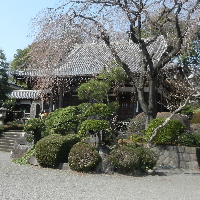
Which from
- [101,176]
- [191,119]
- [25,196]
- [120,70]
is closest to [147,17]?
[120,70]

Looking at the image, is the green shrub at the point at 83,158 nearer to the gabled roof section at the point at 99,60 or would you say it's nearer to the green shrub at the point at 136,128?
the green shrub at the point at 136,128

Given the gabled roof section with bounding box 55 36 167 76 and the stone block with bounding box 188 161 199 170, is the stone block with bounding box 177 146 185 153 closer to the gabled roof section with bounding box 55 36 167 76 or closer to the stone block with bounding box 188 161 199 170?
the stone block with bounding box 188 161 199 170

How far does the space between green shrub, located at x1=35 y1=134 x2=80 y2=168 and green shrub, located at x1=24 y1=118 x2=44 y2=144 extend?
1717 mm

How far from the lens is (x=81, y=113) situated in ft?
37.3

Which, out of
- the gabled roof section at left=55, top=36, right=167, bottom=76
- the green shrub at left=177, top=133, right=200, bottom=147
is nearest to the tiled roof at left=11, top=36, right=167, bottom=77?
the gabled roof section at left=55, top=36, right=167, bottom=76

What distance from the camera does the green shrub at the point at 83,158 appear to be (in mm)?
8438

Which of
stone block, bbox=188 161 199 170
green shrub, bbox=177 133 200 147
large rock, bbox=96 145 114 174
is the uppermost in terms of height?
green shrub, bbox=177 133 200 147

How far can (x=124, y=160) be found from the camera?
8414 millimetres

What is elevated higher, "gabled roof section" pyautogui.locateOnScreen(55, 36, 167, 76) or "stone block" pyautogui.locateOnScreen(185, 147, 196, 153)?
"gabled roof section" pyautogui.locateOnScreen(55, 36, 167, 76)

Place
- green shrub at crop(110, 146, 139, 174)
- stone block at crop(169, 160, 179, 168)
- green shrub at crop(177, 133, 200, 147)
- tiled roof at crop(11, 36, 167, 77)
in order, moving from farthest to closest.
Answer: tiled roof at crop(11, 36, 167, 77), green shrub at crop(177, 133, 200, 147), stone block at crop(169, 160, 179, 168), green shrub at crop(110, 146, 139, 174)

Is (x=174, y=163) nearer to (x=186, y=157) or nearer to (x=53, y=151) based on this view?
(x=186, y=157)

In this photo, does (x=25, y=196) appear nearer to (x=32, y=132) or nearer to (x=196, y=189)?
(x=196, y=189)

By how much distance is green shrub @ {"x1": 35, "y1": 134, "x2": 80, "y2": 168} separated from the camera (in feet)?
29.5

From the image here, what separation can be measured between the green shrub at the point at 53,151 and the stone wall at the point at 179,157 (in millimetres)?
3555
